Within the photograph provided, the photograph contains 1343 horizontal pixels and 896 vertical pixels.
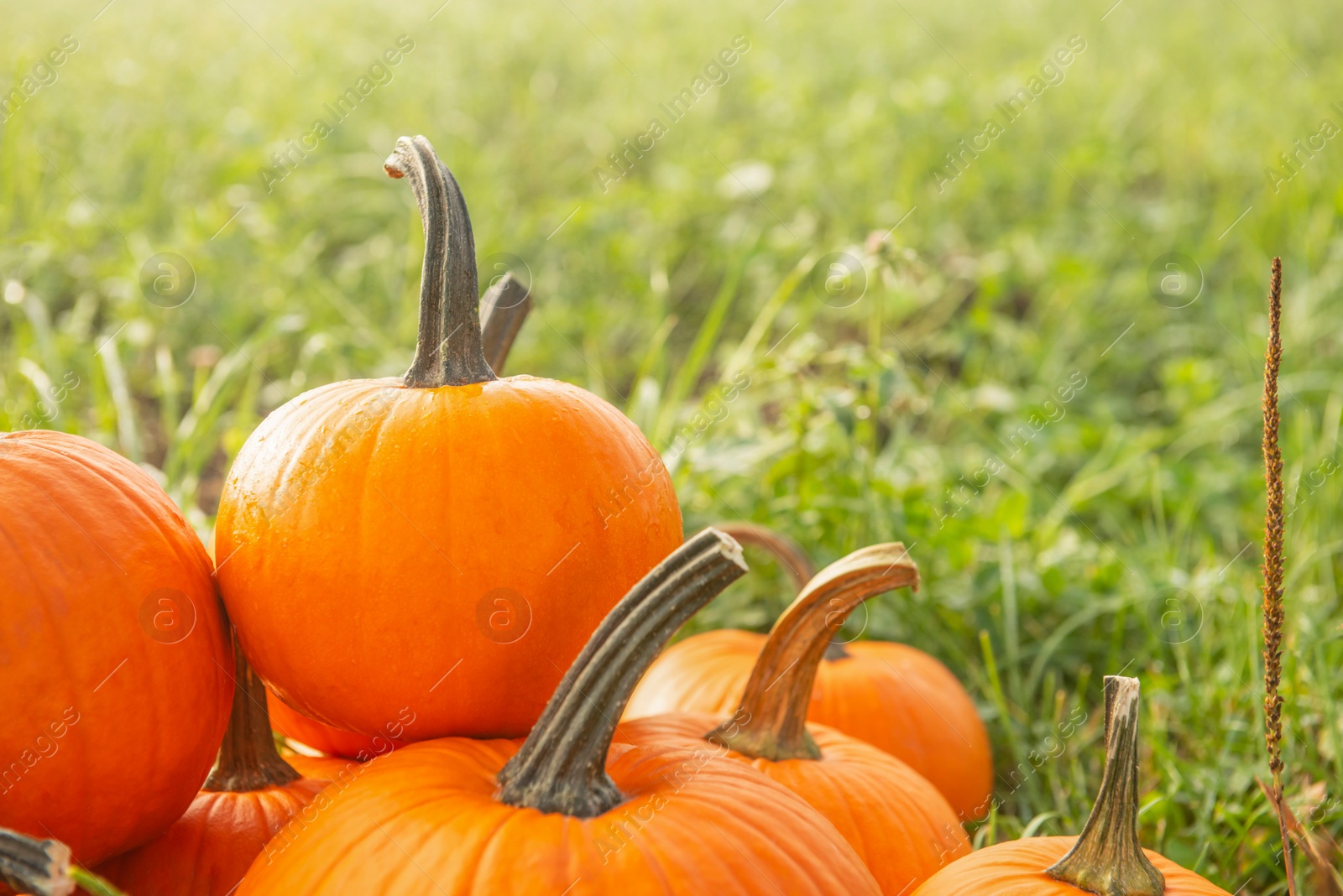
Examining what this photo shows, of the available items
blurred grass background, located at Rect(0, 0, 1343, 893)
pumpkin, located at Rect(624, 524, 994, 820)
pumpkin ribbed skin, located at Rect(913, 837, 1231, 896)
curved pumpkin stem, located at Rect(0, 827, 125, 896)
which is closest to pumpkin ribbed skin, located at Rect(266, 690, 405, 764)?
curved pumpkin stem, located at Rect(0, 827, 125, 896)

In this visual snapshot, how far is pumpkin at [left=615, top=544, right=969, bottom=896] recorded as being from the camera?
4.51 feet

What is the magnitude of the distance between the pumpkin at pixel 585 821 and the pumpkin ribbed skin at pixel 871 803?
22cm

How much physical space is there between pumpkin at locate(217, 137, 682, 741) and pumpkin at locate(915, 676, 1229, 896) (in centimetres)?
53

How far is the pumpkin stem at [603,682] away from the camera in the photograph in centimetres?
105

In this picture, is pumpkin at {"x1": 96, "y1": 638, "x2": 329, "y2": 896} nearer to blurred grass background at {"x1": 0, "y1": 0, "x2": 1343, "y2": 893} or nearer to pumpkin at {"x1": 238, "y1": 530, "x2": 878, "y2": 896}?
pumpkin at {"x1": 238, "y1": 530, "x2": 878, "y2": 896}

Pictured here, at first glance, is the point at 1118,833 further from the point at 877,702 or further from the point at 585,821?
the point at 877,702

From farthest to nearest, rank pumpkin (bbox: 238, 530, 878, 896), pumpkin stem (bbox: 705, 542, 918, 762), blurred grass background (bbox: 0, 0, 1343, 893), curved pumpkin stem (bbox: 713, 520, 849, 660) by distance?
1. blurred grass background (bbox: 0, 0, 1343, 893)
2. curved pumpkin stem (bbox: 713, 520, 849, 660)
3. pumpkin stem (bbox: 705, 542, 918, 762)
4. pumpkin (bbox: 238, 530, 878, 896)

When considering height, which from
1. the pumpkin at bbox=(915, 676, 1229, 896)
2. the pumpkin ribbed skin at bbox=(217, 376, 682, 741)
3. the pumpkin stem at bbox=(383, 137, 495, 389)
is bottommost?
the pumpkin at bbox=(915, 676, 1229, 896)

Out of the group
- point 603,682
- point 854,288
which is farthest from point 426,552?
point 854,288

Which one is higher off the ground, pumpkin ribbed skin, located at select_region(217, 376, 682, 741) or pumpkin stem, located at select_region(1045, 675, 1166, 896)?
pumpkin ribbed skin, located at select_region(217, 376, 682, 741)

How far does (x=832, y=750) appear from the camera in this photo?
5.06ft

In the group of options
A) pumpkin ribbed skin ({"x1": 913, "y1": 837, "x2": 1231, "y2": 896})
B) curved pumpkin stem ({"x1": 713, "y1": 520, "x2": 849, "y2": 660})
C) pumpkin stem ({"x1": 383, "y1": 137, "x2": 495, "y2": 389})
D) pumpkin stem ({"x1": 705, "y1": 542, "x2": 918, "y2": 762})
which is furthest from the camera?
curved pumpkin stem ({"x1": 713, "y1": 520, "x2": 849, "y2": 660})

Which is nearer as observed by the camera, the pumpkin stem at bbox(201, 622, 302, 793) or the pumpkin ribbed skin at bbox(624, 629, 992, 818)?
the pumpkin stem at bbox(201, 622, 302, 793)

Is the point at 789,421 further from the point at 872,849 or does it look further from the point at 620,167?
the point at 620,167
